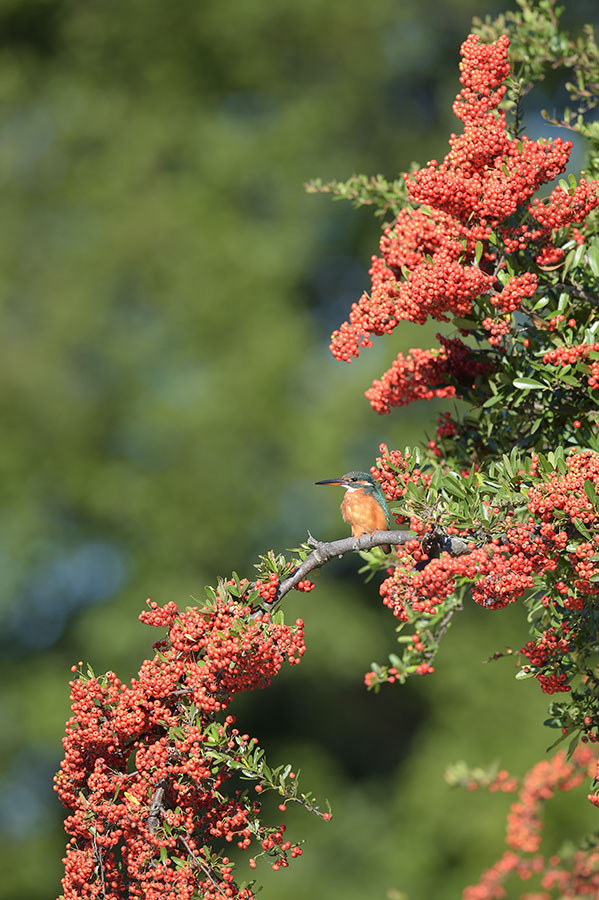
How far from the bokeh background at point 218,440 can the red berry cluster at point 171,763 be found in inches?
384

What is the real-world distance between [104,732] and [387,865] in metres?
11.5

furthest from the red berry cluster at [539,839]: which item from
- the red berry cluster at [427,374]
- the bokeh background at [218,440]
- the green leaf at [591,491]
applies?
the bokeh background at [218,440]

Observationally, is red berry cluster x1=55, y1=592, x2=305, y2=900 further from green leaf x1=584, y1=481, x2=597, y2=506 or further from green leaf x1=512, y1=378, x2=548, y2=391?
green leaf x1=512, y1=378, x2=548, y2=391

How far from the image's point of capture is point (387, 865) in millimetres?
13328

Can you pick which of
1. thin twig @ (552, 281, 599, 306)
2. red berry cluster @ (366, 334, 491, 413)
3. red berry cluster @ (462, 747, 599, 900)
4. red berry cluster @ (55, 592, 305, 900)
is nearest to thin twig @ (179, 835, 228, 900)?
red berry cluster @ (55, 592, 305, 900)

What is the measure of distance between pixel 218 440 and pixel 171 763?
10.9 metres

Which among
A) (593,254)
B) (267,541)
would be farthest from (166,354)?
(593,254)

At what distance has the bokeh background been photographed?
44.1 feet

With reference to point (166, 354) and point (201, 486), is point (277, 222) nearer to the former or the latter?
point (166, 354)

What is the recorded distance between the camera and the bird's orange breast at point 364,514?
432 centimetres

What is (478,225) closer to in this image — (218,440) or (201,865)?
(201,865)

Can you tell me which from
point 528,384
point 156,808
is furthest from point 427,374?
point 156,808

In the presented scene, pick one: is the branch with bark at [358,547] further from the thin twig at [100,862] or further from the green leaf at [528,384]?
the thin twig at [100,862]

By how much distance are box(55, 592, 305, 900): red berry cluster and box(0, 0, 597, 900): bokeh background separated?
9764mm
